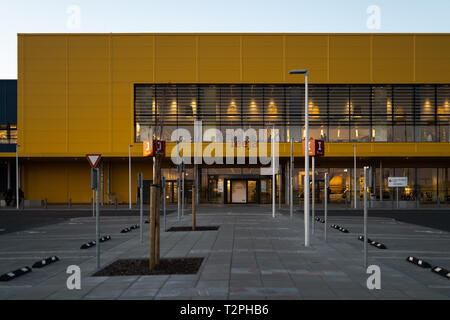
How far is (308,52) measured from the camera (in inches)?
1817

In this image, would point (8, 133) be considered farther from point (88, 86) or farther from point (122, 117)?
point (122, 117)

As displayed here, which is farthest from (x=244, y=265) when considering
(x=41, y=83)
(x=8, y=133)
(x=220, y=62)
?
(x=8, y=133)

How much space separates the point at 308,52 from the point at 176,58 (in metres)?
13.8

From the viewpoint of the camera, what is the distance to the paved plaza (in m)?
7.99

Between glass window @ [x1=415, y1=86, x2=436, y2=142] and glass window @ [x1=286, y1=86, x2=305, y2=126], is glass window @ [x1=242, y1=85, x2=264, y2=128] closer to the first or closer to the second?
glass window @ [x1=286, y1=86, x2=305, y2=126]

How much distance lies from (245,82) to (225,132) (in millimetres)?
5573

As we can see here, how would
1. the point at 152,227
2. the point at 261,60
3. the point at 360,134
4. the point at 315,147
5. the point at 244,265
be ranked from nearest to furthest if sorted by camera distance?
the point at 152,227
the point at 244,265
the point at 315,147
the point at 360,134
the point at 261,60

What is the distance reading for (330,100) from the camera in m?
46.2

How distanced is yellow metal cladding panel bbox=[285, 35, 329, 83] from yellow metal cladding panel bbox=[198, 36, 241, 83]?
532 centimetres

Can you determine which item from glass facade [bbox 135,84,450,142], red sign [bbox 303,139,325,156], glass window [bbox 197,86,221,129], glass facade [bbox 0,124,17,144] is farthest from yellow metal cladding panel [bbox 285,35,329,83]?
glass facade [bbox 0,124,17,144]

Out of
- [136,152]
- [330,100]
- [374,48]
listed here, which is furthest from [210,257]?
[374,48]

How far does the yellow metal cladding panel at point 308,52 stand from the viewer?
46.0 m

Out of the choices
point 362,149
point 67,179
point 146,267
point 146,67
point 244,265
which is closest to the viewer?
point 146,267
